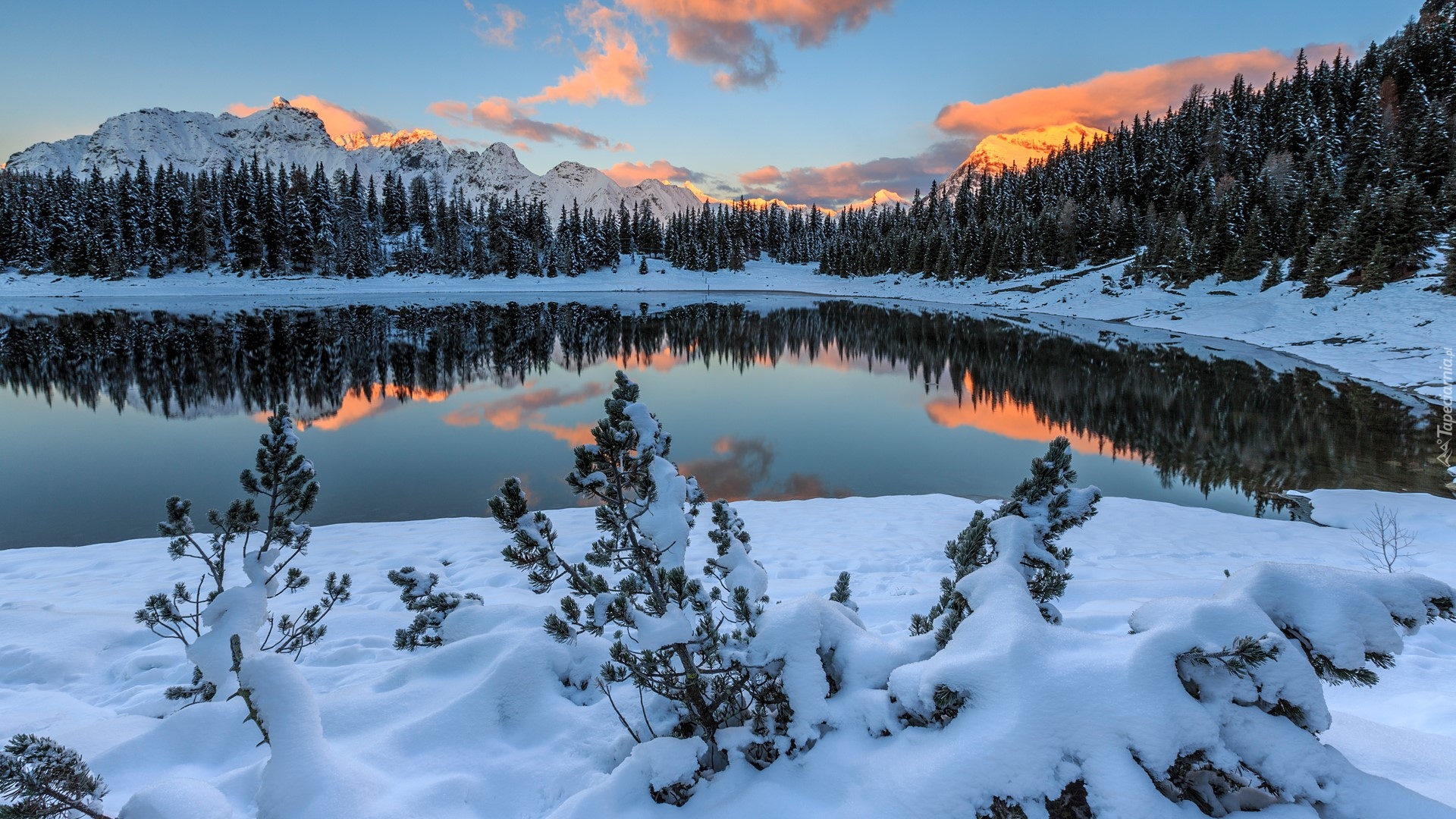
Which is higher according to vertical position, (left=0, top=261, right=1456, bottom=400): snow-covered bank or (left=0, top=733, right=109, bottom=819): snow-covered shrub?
(left=0, top=261, right=1456, bottom=400): snow-covered bank

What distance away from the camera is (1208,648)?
2.78 metres

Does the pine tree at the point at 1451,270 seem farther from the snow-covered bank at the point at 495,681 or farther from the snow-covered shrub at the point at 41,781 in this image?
the snow-covered shrub at the point at 41,781

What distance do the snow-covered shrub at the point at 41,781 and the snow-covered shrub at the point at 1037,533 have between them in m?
4.11

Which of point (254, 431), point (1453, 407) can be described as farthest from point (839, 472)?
point (1453, 407)

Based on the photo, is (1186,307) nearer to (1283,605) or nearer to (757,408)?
(757,408)

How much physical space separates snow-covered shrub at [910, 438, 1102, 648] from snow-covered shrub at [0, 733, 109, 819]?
13.5ft

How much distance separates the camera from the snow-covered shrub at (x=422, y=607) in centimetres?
451

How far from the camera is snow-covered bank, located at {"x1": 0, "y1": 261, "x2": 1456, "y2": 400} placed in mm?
27422

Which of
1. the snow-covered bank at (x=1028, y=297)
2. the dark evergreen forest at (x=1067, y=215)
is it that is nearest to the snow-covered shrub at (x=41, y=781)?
the snow-covered bank at (x=1028, y=297)

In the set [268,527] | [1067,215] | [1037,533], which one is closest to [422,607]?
[268,527]

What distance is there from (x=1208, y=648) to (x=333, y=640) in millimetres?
6741

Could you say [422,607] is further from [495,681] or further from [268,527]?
[268,527]

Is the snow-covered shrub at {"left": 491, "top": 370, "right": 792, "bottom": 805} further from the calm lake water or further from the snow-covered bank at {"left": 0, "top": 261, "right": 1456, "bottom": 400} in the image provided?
the snow-covered bank at {"left": 0, "top": 261, "right": 1456, "bottom": 400}

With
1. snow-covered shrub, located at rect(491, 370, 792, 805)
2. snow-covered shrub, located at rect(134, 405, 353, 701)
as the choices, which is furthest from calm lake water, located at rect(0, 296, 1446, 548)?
snow-covered shrub, located at rect(491, 370, 792, 805)
